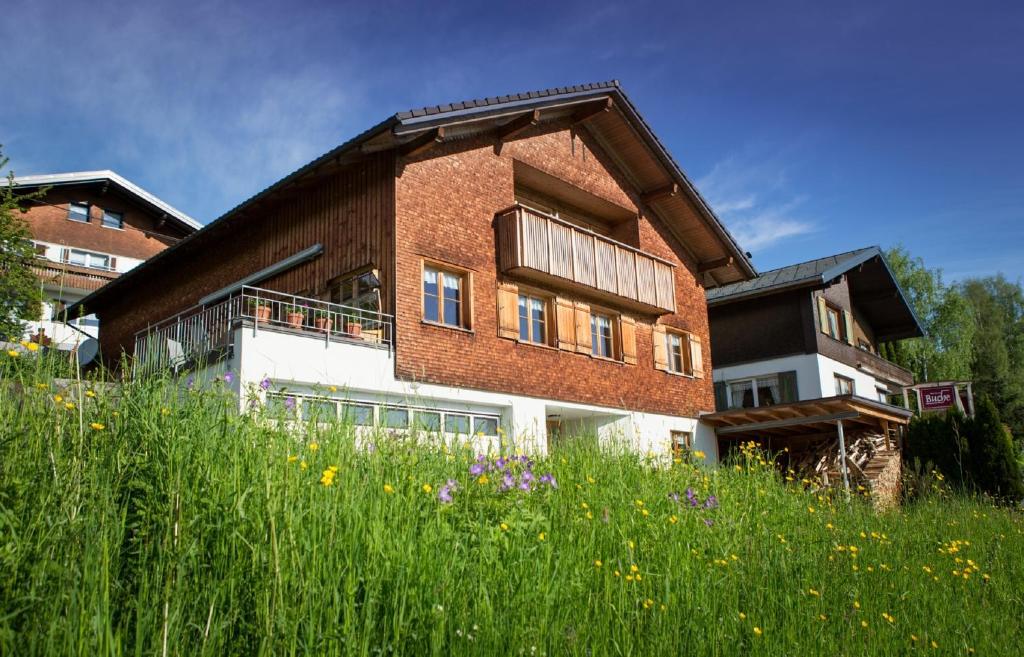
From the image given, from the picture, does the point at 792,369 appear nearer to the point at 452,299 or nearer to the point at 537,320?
the point at 537,320

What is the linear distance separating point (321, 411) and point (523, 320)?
10.8 metres

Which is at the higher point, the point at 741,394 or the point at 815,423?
the point at 741,394

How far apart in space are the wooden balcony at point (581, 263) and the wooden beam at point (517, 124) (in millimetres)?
1777

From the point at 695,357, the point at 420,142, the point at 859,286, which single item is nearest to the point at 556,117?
the point at 420,142

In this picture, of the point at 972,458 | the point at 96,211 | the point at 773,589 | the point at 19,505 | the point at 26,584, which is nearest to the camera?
the point at 26,584

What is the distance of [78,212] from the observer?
32438 millimetres

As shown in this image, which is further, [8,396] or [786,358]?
[786,358]

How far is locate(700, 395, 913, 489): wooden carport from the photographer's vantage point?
1825cm

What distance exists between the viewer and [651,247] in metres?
20.2

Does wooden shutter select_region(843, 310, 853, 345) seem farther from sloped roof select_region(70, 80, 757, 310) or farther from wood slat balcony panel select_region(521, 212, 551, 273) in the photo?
wood slat balcony panel select_region(521, 212, 551, 273)

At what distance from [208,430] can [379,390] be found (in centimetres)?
881

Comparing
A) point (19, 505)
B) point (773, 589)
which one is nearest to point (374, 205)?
point (773, 589)

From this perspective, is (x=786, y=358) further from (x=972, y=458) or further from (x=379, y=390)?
(x=379, y=390)

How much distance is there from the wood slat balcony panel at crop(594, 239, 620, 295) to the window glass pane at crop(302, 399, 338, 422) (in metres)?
11.9
